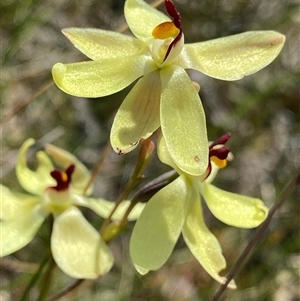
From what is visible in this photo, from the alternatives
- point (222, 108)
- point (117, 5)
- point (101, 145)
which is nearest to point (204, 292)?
point (101, 145)

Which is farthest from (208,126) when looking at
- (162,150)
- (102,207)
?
(162,150)

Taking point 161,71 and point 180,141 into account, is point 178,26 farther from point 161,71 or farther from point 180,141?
point 180,141

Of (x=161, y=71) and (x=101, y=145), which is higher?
(x=161, y=71)

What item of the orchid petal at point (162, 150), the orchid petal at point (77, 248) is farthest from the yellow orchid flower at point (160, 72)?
the orchid petal at point (77, 248)

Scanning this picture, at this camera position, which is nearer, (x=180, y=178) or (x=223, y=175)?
(x=180, y=178)

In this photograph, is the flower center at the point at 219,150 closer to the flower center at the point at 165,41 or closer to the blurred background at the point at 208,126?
the flower center at the point at 165,41

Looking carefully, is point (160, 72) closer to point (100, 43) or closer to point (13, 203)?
point (100, 43)
